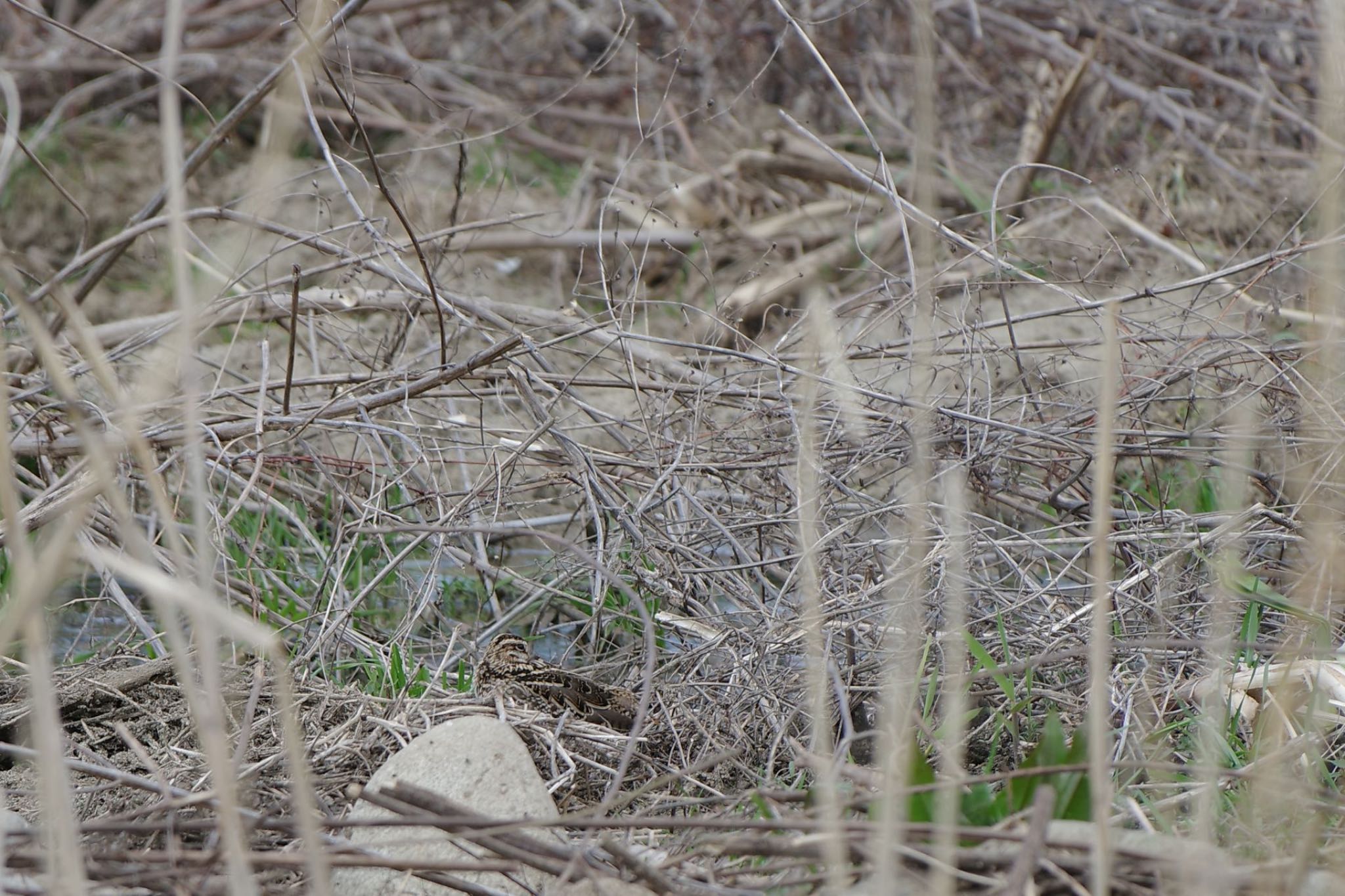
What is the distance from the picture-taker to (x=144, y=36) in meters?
4.67

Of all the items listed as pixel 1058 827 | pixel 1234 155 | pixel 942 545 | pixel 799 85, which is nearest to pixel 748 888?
pixel 1058 827

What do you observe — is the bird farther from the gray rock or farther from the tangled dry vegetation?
the gray rock

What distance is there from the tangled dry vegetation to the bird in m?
0.05

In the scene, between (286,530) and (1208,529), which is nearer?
(1208,529)

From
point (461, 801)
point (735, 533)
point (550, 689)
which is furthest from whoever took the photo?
point (735, 533)

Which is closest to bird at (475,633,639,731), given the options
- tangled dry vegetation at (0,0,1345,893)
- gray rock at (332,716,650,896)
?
tangled dry vegetation at (0,0,1345,893)

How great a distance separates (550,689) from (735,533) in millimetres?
519

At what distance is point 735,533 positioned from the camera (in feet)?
6.93

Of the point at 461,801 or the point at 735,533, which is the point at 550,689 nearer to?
the point at 461,801

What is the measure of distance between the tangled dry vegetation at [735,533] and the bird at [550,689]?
0.17ft

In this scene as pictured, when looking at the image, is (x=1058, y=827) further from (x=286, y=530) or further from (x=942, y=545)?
(x=286, y=530)

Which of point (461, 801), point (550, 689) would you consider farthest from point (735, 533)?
point (461, 801)

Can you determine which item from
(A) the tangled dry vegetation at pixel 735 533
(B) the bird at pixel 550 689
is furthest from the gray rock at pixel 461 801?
(B) the bird at pixel 550 689

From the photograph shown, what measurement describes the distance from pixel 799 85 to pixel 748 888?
12.6 feet
